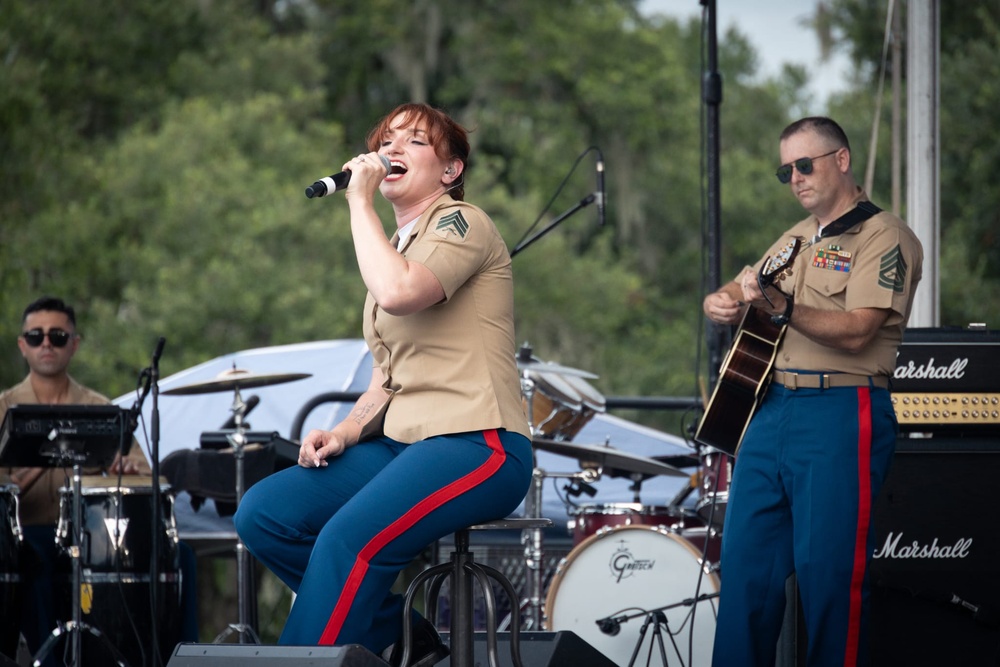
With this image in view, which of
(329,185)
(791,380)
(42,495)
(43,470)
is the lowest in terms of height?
(42,495)

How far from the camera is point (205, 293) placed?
1476cm

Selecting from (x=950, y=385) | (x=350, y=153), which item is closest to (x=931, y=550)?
(x=950, y=385)

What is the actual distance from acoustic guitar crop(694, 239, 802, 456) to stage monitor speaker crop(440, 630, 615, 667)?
0.94m

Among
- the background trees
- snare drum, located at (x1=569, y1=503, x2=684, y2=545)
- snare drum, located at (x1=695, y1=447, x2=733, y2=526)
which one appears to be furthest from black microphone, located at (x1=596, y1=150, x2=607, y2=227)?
the background trees

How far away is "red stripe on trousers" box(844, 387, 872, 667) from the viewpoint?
3834 millimetres

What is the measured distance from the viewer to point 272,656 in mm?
2811

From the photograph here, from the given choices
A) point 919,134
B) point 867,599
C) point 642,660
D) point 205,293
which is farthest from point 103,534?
point 205,293

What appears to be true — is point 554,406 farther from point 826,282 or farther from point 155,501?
point 826,282

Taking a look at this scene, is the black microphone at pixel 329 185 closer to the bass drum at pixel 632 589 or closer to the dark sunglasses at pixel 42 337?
the bass drum at pixel 632 589

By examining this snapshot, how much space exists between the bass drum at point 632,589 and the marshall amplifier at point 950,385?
1.19m

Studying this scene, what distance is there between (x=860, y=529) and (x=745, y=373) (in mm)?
591

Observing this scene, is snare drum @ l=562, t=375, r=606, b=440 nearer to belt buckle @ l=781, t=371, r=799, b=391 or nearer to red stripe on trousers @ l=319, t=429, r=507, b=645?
belt buckle @ l=781, t=371, r=799, b=391

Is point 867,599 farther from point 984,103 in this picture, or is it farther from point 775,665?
point 984,103

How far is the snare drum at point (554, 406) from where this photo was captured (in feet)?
20.0
